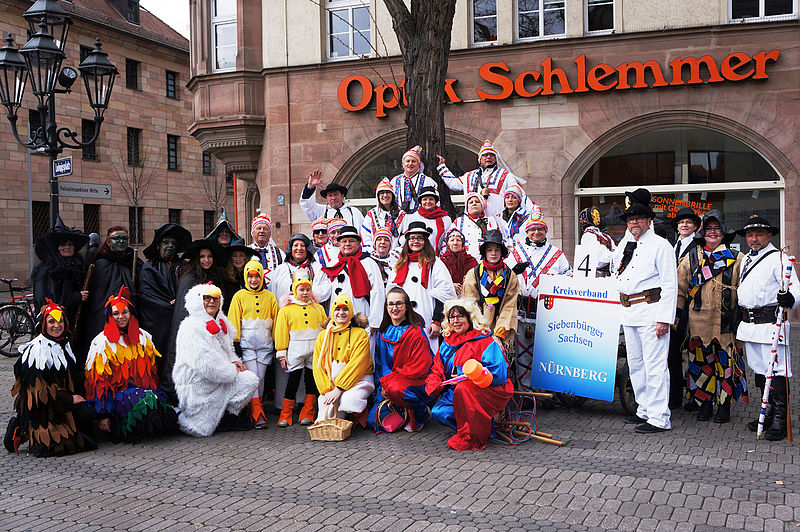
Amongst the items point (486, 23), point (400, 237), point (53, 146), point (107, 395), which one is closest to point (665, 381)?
point (400, 237)

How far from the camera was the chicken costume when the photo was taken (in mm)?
6859

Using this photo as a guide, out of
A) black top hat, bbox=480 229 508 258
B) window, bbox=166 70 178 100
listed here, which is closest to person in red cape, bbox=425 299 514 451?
black top hat, bbox=480 229 508 258

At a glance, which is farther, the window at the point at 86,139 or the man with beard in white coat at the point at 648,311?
the window at the point at 86,139

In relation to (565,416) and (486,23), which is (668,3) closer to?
(486,23)

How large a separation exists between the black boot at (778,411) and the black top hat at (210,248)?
17.6ft

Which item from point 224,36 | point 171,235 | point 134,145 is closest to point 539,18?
point 224,36

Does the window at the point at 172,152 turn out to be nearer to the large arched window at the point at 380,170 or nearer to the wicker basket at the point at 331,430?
the large arched window at the point at 380,170

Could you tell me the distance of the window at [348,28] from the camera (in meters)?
16.0

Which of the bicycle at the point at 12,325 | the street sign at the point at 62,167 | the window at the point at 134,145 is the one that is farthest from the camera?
the window at the point at 134,145

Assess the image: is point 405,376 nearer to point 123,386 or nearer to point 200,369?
point 200,369

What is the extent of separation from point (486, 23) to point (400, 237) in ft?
27.7

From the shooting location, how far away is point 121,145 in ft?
114

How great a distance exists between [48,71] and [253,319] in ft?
16.6

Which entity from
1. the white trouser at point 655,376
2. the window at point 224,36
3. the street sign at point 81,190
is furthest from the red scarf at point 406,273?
the window at point 224,36
